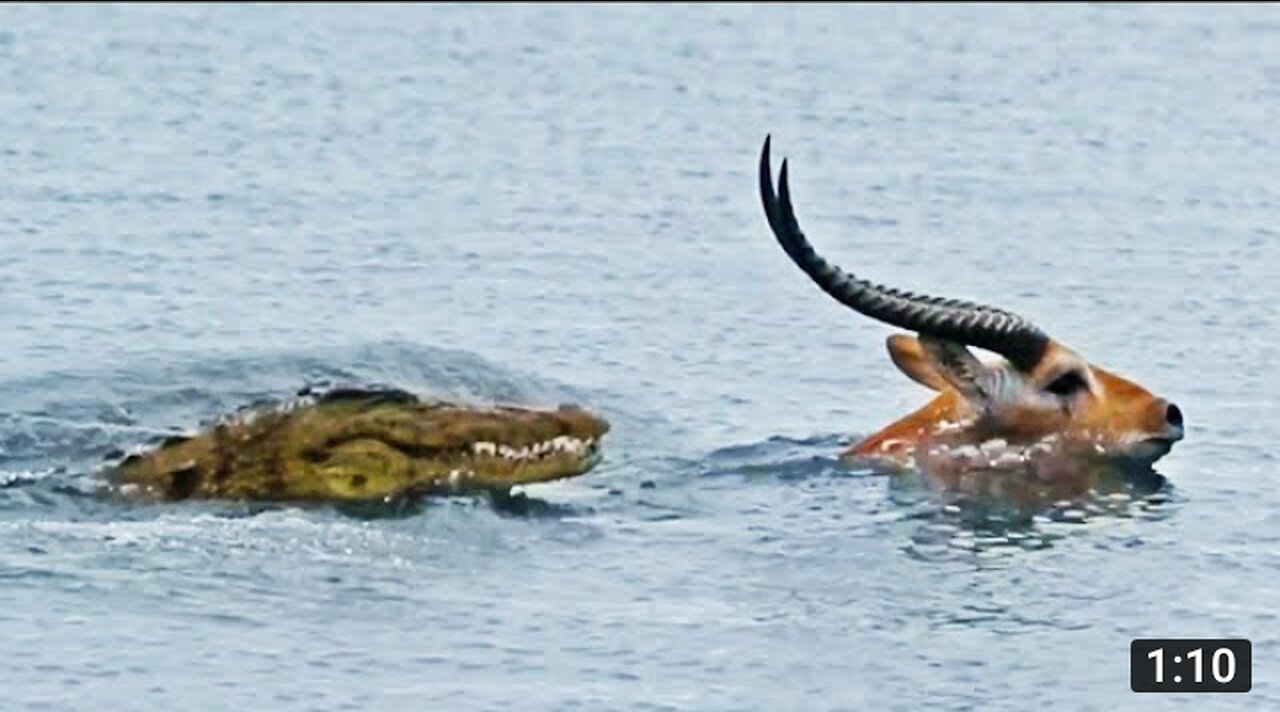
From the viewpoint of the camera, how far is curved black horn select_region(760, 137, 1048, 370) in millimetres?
20016

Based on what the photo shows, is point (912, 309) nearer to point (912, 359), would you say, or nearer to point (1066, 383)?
point (912, 359)

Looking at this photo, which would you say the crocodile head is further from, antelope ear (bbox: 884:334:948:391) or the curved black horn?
antelope ear (bbox: 884:334:948:391)

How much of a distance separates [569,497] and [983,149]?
14431 millimetres

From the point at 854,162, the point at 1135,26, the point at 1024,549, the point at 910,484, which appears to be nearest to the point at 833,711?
the point at 1024,549

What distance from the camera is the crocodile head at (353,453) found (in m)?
19.4

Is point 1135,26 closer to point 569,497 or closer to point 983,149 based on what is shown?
point 983,149

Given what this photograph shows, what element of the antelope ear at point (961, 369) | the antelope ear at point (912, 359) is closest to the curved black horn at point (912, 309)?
the antelope ear at point (961, 369)

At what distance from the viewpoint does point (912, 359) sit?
70.1 ft
